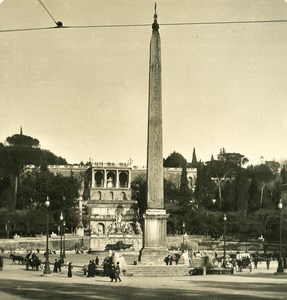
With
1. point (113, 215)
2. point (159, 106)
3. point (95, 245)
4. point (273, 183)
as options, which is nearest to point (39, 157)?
point (113, 215)

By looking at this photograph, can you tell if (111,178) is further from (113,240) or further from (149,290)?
(149,290)

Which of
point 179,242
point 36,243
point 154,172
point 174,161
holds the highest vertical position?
point 174,161

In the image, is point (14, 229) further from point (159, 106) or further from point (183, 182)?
point (159, 106)

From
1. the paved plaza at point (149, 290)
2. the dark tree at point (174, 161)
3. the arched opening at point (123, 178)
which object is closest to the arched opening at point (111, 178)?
the arched opening at point (123, 178)

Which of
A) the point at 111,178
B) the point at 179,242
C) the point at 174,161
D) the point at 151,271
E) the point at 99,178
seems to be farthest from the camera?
the point at 174,161

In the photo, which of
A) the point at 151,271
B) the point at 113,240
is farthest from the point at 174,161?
the point at 151,271

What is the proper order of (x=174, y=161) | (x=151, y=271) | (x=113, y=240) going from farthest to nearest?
(x=174, y=161) → (x=113, y=240) → (x=151, y=271)

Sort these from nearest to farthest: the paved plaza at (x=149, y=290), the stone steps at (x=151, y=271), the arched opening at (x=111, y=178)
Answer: the paved plaza at (x=149, y=290) < the stone steps at (x=151, y=271) < the arched opening at (x=111, y=178)

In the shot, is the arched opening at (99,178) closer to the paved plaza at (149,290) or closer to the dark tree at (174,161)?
the dark tree at (174,161)
